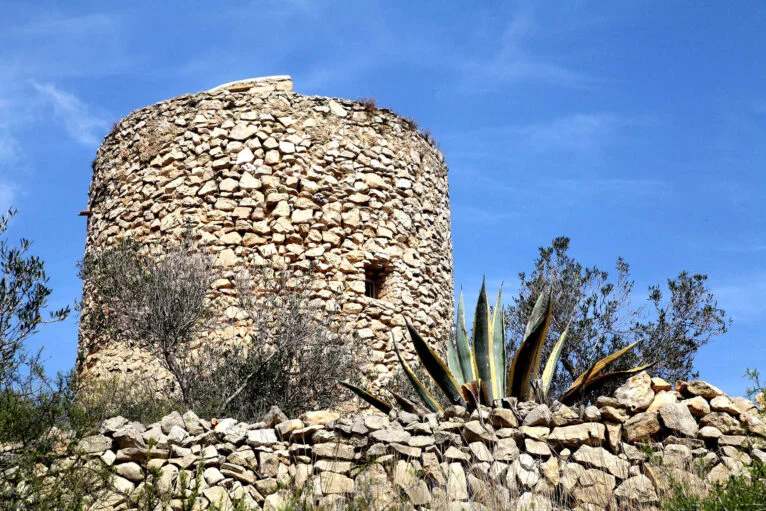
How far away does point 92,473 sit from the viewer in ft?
16.7

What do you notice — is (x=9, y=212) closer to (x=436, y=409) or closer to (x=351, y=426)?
(x=351, y=426)

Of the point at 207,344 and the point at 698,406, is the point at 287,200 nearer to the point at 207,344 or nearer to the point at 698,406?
the point at 207,344

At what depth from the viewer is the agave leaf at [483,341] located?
6320 millimetres

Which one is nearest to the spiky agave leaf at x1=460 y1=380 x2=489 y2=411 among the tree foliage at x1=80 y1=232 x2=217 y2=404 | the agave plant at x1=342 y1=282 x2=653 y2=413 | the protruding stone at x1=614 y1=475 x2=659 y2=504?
the agave plant at x1=342 y1=282 x2=653 y2=413

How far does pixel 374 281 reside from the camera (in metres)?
9.82

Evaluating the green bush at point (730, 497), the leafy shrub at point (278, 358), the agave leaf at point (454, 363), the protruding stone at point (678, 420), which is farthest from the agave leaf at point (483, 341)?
the leafy shrub at point (278, 358)


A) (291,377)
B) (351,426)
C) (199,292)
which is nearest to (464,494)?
(351,426)

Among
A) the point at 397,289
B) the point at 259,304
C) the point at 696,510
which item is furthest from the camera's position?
the point at 397,289

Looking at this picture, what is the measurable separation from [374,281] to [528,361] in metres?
3.98

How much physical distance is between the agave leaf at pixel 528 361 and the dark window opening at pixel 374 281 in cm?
367

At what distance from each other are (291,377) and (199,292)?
120 centimetres

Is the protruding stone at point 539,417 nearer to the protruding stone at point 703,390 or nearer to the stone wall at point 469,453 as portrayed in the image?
the stone wall at point 469,453

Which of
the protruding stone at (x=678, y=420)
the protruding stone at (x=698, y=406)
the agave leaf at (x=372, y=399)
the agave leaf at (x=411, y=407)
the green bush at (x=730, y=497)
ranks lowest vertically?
the green bush at (x=730, y=497)

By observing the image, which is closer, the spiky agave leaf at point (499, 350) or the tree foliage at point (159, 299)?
the spiky agave leaf at point (499, 350)
